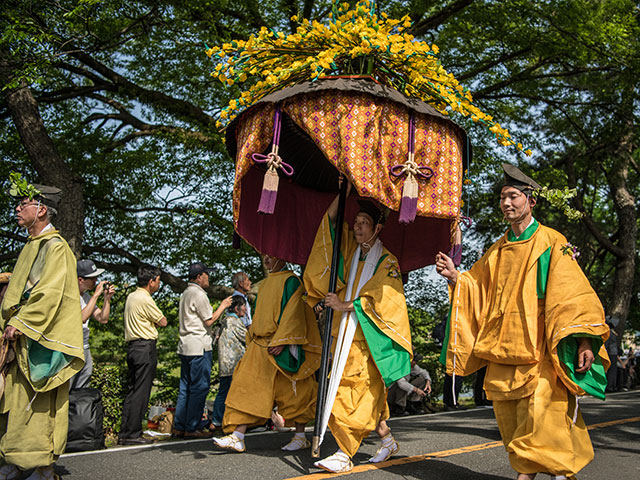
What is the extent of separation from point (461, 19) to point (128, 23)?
7.00m

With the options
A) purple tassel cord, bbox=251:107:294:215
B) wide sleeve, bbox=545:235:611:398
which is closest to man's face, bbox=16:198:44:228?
purple tassel cord, bbox=251:107:294:215

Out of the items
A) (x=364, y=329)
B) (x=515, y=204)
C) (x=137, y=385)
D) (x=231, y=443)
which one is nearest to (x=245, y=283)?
(x=137, y=385)

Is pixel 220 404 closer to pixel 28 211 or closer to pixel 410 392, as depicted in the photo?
pixel 410 392

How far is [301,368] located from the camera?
560cm

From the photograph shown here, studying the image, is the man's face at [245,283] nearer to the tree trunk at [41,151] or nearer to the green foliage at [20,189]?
the green foliage at [20,189]

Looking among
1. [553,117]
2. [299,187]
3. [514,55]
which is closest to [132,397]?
[299,187]

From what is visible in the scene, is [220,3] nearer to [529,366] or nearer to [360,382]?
[360,382]

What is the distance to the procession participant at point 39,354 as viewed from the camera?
4.11 meters

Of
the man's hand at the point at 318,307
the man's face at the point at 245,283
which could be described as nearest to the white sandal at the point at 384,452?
the man's hand at the point at 318,307

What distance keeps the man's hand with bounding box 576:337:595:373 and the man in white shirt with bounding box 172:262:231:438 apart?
14.0ft

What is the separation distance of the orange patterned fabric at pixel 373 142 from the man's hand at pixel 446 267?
371 millimetres

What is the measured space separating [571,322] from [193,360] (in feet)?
14.6

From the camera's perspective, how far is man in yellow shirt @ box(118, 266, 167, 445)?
6.47m

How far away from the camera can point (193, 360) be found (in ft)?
22.9
